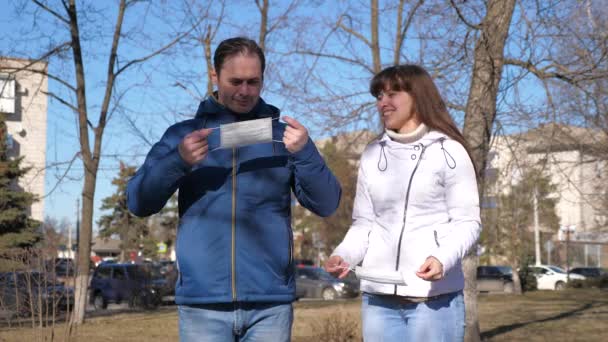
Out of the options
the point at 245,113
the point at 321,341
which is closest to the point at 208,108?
the point at 245,113

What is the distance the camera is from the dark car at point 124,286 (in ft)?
85.5

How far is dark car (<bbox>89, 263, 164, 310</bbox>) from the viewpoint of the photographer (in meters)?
26.1

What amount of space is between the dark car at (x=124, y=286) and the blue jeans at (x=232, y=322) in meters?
23.4

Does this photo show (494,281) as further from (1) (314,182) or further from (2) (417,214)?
(1) (314,182)

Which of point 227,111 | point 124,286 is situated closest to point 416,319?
A: point 227,111

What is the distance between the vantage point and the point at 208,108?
3121 mm

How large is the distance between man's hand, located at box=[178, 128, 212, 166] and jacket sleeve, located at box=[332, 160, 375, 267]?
0.76m

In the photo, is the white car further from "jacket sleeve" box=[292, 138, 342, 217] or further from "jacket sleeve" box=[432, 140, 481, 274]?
"jacket sleeve" box=[292, 138, 342, 217]

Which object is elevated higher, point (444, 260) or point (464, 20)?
point (464, 20)

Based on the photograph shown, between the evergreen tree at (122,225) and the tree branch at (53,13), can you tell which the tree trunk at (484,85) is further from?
the evergreen tree at (122,225)

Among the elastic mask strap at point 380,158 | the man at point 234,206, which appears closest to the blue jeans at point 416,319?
the man at point 234,206

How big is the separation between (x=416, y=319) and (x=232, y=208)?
0.91 m

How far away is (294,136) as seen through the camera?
2.92 m

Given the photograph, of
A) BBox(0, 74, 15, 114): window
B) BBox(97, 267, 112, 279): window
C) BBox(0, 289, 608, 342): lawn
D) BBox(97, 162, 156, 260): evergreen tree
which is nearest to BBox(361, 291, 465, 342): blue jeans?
BBox(0, 289, 608, 342): lawn
